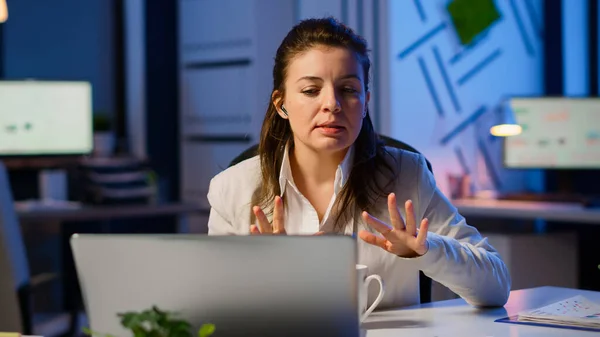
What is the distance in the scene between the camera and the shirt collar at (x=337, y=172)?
202 centimetres

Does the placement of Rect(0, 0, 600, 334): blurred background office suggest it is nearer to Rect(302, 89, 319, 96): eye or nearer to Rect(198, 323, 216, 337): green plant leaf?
Rect(302, 89, 319, 96): eye

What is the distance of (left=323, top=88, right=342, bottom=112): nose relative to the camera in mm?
1904

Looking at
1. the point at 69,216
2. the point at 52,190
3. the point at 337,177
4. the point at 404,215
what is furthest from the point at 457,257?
the point at 52,190

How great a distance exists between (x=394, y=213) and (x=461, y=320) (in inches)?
10.7

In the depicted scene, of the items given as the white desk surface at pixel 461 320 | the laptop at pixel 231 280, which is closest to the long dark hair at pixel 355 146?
→ the white desk surface at pixel 461 320

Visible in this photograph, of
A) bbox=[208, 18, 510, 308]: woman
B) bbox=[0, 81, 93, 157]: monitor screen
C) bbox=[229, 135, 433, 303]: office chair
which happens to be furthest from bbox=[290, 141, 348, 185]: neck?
bbox=[0, 81, 93, 157]: monitor screen

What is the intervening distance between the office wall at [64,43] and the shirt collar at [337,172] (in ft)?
13.8

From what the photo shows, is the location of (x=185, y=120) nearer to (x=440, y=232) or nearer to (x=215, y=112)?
(x=215, y=112)

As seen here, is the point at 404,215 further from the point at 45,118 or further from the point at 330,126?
the point at 45,118

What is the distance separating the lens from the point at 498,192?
4695mm

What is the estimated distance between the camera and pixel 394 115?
4.28 metres

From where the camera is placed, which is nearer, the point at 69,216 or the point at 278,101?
the point at 278,101

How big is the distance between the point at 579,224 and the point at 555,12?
1.12 meters

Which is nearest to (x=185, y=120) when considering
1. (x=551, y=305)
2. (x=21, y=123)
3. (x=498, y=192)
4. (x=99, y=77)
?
(x=99, y=77)
